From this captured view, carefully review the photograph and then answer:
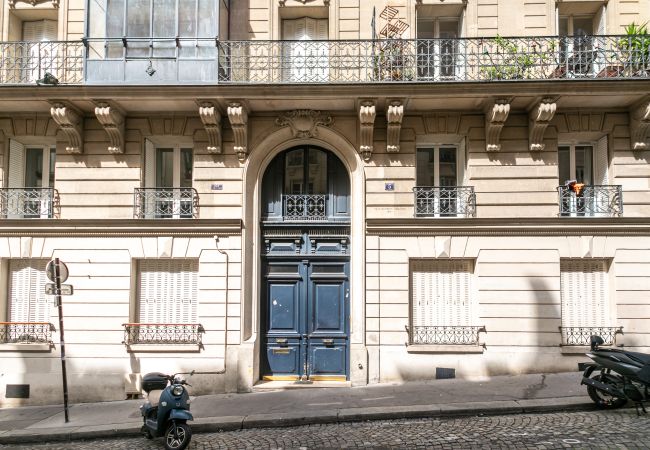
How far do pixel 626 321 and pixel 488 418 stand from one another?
448cm

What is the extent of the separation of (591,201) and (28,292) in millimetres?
12623

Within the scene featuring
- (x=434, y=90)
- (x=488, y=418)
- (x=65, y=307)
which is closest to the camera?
(x=488, y=418)

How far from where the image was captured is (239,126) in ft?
34.5

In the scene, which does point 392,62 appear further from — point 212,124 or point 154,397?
point 154,397

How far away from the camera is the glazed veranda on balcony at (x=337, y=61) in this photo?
10.2 metres

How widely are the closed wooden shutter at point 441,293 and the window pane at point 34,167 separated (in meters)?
8.91

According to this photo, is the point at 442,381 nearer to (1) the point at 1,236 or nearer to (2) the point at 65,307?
(2) the point at 65,307

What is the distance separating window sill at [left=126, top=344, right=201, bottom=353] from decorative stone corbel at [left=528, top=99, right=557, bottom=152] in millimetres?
8422

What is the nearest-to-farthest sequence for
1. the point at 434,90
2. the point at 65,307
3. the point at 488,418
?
the point at 488,418 < the point at 434,90 < the point at 65,307

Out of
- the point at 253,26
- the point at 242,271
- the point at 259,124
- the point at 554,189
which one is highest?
the point at 253,26

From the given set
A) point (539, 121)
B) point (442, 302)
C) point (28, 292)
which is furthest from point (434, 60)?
point (28, 292)

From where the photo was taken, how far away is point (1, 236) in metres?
10.6

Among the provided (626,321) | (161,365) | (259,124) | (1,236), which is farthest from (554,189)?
(1,236)

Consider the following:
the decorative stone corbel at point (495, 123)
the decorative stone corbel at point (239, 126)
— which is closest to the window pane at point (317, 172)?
the decorative stone corbel at point (239, 126)
